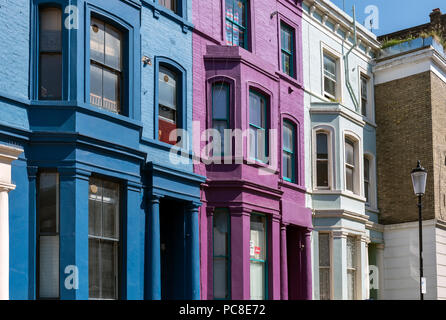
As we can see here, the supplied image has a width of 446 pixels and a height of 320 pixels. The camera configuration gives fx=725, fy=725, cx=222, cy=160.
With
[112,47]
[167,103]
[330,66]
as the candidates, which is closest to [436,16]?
[330,66]

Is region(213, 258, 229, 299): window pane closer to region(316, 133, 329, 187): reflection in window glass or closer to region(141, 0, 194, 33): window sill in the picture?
region(141, 0, 194, 33): window sill

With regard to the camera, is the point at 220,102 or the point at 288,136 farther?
the point at 288,136

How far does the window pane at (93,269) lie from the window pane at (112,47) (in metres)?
3.84

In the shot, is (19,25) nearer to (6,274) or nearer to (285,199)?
(6,274)

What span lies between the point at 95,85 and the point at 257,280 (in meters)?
7.19

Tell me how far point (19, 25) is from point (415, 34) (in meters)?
25.4

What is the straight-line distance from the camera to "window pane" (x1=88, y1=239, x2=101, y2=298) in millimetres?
14000

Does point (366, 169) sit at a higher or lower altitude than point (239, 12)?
lower

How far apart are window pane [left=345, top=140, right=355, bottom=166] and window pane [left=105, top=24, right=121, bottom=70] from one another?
34.8 ft

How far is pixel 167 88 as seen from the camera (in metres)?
17.5

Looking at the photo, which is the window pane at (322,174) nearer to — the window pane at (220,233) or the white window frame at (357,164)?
the white window frame at (357,164)

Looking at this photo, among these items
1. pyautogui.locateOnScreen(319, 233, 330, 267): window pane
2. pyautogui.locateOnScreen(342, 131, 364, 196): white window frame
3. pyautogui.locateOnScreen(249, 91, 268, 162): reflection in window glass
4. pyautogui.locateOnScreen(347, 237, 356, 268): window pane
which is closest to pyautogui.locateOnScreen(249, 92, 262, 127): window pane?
pyautogui.locateOnScreen(249, 91, 268, 162): reflection in window glass

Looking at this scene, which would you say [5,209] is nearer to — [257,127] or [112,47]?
[112,47]

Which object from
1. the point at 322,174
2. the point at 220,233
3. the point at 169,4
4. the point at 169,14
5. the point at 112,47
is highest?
the point at 169,4
